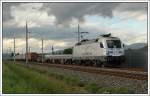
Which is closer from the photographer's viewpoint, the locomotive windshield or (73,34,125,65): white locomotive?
(73,34,125,65): white locomotive

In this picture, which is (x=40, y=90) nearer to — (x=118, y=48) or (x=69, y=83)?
(x=69, y=83)

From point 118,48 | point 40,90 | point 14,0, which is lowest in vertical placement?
point 40,90

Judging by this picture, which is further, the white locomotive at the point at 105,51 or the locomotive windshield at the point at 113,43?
the locomotive windshield at the point at 113,43

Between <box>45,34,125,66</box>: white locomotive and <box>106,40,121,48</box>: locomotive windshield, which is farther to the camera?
<box>106,40,121,48</box>: locomotive windshield

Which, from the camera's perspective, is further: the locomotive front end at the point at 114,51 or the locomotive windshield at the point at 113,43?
the locomotive windshield at the point at 113,43

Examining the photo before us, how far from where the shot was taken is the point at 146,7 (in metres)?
13.7

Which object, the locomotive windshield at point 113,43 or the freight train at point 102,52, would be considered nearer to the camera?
the freight train at point 102,52

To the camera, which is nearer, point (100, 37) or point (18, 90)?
point (18, 90)

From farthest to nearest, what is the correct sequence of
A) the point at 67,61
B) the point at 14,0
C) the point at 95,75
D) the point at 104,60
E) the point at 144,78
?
1. the point at 67,61
2. the point at 104,60
3. the point at 95,75
4. the point at 144,78
5. the point at 14,0

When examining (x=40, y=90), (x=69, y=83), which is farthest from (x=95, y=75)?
(x=40, y=90)

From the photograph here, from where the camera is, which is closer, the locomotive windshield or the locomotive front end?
the locomotive front end

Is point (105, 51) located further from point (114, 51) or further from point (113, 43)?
point (113, 43)

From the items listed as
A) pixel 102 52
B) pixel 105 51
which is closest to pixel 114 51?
pixel 105 51

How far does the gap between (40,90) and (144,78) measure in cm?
495
